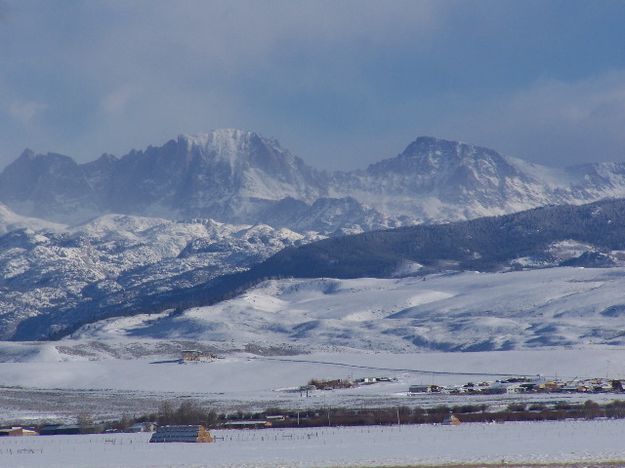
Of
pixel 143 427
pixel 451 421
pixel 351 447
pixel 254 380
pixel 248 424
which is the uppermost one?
pixel 254 380

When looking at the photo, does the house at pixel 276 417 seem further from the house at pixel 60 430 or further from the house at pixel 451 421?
the house at pixel 451 421

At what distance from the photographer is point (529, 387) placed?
14512 cm

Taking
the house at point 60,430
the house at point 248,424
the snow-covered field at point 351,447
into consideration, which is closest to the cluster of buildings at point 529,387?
the house at point 248,424

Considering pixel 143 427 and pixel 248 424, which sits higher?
pixel 143 427

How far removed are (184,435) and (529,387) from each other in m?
59.9

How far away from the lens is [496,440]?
267 ft

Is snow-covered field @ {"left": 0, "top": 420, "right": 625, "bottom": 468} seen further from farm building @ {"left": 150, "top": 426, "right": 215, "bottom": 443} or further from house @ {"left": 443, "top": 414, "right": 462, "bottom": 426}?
house @ {"left": 443, "top": 414, "right": 462, "bottom": 426}

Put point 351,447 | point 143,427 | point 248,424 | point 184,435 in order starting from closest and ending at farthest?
point 351,447 < point 184,435 < point 143,427 < point 248,424

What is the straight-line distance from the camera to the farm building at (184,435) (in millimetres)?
93312

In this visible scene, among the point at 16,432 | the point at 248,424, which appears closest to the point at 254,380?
the point at 248,424

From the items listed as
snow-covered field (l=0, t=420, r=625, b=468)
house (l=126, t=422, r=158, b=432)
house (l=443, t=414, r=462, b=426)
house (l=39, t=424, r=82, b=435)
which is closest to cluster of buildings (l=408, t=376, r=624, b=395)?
house (l=443, t=414, r=462, b=426)

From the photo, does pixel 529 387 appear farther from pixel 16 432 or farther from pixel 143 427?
pixel 16 432

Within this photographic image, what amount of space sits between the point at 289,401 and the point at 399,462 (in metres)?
72.2

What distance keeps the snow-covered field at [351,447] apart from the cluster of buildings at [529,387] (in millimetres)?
43278
